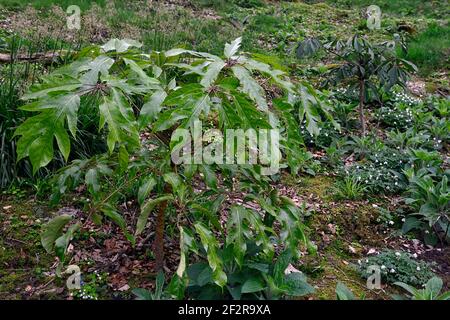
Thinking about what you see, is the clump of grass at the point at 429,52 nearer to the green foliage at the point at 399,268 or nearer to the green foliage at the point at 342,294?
the green foliage at the point at 399,268

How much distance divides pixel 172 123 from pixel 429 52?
6.26 m

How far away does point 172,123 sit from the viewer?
5.87 ft

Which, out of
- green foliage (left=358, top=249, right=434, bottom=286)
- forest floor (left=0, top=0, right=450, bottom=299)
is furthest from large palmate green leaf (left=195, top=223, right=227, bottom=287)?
green foliage (left=358, top=249, right=434, bottom=286)

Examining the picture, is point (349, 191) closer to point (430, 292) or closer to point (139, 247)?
point (430, 292)

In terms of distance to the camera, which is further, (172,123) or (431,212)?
(431,212)

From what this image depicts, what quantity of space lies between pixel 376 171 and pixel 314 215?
0.82 m

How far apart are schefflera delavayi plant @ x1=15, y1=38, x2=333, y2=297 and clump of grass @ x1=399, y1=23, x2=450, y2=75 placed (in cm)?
488

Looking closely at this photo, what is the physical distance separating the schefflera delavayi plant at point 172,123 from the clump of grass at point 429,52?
4.88 meters

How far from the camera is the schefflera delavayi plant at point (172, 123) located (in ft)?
5.81

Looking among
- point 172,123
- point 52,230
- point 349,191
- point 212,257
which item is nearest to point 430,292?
point 212,257

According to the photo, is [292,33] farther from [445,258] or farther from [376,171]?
[445,258]

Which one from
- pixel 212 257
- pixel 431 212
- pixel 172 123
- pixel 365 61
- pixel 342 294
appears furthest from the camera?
pixel 365 61
